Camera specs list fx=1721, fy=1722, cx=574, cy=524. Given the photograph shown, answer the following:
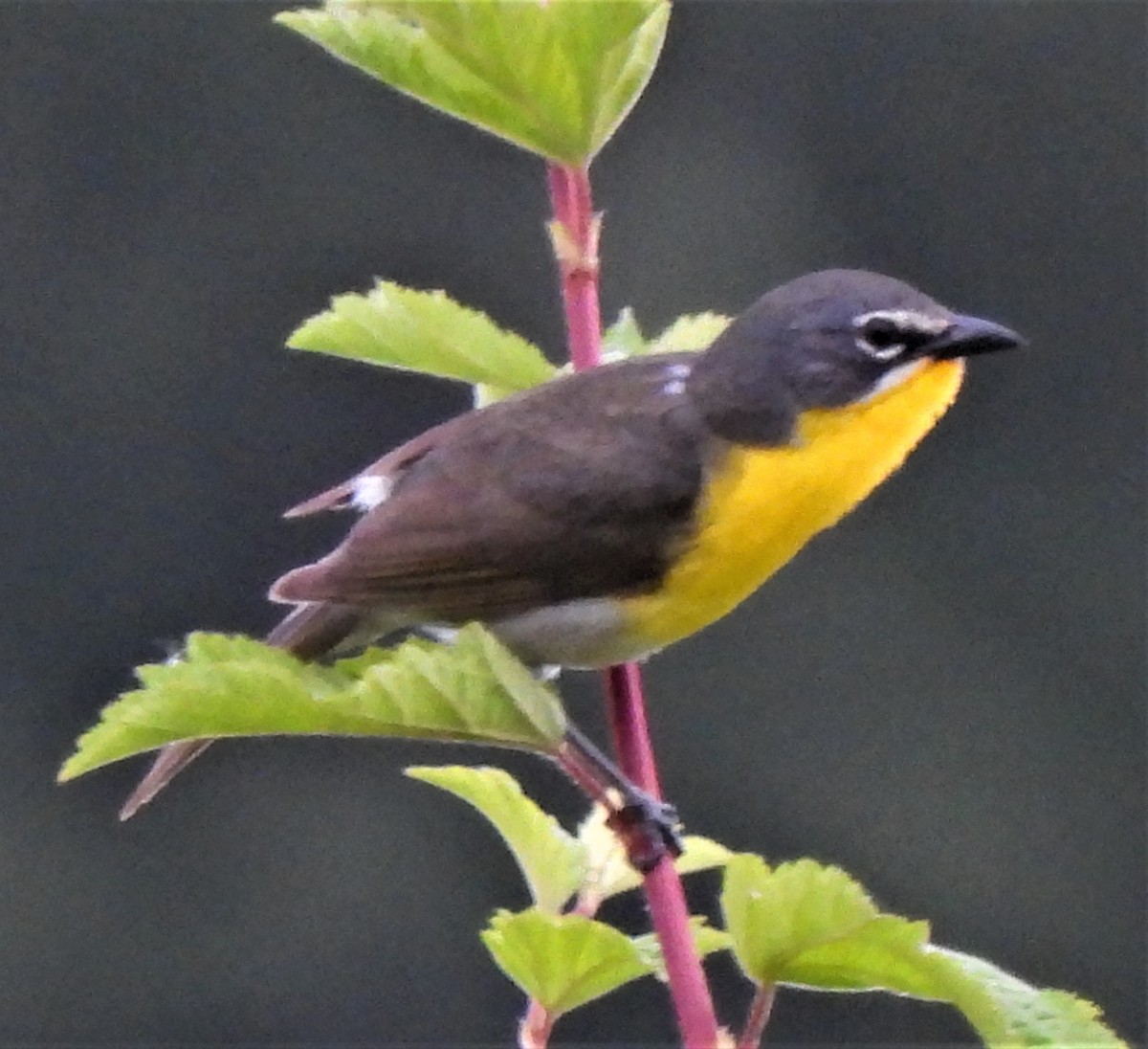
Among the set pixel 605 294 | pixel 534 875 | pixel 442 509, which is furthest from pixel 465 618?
pixel 605 294

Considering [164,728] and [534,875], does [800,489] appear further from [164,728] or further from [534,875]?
[164,728]

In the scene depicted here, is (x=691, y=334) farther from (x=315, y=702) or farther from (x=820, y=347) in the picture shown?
(x=315, y=702)

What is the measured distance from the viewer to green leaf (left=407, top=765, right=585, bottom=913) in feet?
2.44

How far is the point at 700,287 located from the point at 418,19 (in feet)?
8.68

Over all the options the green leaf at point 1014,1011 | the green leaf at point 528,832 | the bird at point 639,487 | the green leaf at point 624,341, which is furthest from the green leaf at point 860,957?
the green leaf at point 624,341

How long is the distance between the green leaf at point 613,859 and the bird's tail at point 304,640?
0.17 meters

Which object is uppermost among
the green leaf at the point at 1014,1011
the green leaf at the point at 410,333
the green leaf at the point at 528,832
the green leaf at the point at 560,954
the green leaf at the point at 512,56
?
the green leaf at the point at 512,56

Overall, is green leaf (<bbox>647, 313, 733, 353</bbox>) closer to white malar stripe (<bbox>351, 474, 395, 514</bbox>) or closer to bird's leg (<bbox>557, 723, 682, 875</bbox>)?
white malar stripe (<bbox>351, 474, 395, 514</bbox>)

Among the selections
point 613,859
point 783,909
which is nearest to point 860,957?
point 783,909

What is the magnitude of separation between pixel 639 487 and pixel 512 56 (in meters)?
0.30

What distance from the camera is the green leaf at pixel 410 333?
2.63 ft

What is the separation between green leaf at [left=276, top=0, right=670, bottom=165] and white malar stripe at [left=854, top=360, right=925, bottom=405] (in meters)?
0.22

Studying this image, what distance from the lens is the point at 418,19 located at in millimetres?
682

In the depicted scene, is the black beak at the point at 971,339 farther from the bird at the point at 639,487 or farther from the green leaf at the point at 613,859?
the green leaf at the point at 613,859
